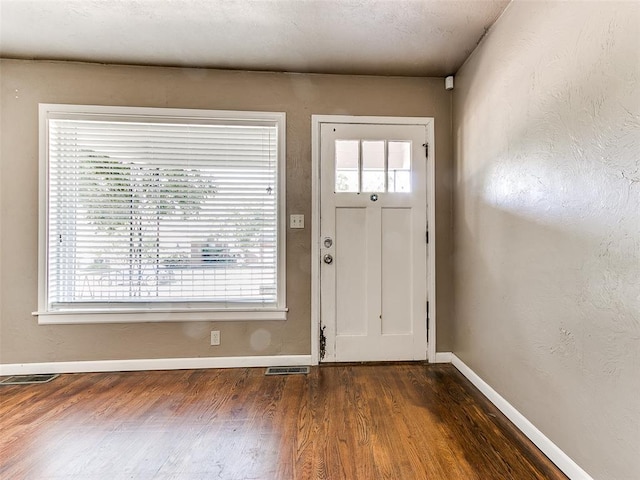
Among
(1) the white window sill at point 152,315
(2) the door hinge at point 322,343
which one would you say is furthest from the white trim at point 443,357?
(1) the white window sill at point 152,315

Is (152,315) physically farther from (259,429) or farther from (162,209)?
(259,429)

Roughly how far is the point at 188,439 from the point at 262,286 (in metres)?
1.17

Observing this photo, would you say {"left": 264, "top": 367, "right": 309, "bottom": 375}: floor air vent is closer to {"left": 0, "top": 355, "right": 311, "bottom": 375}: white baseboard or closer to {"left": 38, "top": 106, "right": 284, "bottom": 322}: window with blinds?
{"left": 0, "top": 355, "right": 311, "bottom": 375}: white baseboard

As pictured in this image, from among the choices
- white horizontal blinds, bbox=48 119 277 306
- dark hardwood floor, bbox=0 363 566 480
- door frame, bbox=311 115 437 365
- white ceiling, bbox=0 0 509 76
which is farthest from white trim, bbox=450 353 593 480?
white ceiling, bbox=0 0 509 76

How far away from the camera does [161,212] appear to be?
250cm

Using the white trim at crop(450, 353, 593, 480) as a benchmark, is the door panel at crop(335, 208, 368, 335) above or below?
above

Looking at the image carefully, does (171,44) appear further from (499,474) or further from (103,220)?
(499,474)

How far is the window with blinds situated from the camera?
2453mm

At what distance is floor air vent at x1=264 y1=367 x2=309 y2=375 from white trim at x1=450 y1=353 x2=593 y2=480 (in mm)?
1235

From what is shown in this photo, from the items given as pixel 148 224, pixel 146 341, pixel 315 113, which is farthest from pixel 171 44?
pixel 146 341

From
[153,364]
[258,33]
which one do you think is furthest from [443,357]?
[258,33]

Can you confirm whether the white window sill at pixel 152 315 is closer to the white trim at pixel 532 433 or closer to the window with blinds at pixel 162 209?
the window with blinds at pixel 162 209

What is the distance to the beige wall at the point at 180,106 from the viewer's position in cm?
241

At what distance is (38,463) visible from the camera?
4.80 feet
